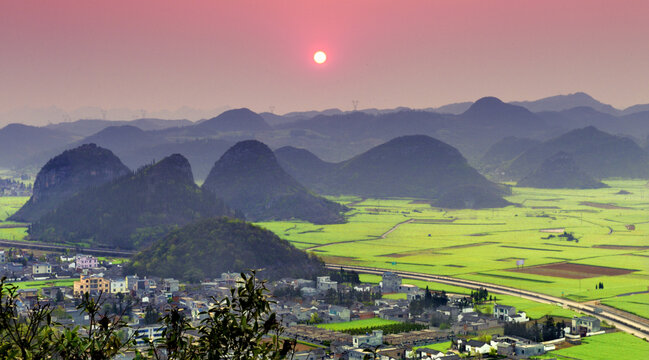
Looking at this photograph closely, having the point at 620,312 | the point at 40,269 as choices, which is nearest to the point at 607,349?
the point at 620,312

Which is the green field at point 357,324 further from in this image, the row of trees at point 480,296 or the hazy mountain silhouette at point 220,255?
the hazy mountain silhouette at point 220,255

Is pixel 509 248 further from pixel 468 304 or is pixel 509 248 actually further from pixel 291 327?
pixel 291 327

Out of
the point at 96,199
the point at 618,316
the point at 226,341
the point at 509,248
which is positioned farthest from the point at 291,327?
the point at 96,199

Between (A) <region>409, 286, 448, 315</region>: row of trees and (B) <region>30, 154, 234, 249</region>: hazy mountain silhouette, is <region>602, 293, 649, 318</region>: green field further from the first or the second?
(B) <region>30, 154, 234, 249</region>: hazy mountain silhouette

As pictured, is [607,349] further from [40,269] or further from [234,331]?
[40,269]

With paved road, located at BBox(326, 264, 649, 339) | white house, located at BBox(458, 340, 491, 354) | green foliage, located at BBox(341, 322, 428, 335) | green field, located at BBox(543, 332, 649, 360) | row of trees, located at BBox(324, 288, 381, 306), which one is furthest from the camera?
row of trees, located at BBox(324, 288, 381, 306)

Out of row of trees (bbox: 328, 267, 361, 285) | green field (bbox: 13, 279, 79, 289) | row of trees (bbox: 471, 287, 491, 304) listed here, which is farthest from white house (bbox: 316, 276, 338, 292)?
green field (bbox: 13, 279, 79, 289)
